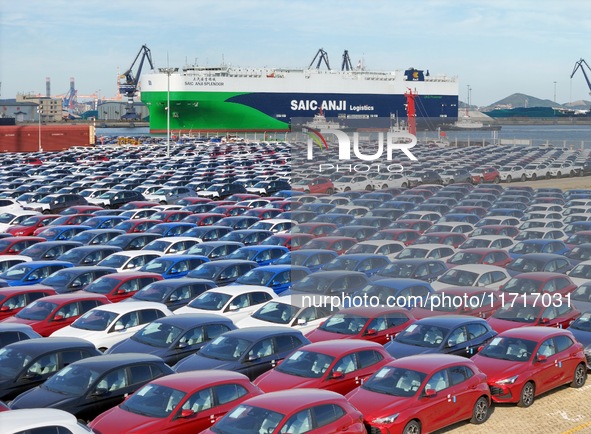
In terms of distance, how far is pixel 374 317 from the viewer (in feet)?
48.4

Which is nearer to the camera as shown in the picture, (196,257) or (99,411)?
(99,411)

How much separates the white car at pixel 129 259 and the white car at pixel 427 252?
6703mm

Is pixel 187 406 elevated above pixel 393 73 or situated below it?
below

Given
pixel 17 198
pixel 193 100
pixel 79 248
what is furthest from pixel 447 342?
pixel 193 100

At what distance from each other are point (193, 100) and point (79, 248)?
Result: 10744 centimetres

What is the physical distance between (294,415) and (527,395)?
15.7 ft

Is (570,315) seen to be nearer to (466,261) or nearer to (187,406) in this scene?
(466,261)

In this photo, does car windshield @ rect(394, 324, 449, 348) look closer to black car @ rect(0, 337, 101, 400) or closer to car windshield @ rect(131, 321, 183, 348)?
car windshield @ rect(131, 321, 183, 348)

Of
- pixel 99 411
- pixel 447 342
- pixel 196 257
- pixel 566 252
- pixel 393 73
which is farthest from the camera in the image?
pixel 393 73

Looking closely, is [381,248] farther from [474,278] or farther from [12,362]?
[12,362]

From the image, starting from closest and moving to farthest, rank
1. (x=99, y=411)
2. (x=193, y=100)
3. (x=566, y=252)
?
1. (x=99, y=411)
2. (x=566, y=252)
3. (x=193, y=100)

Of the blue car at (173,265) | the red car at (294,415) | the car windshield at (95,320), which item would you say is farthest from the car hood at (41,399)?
the blue car at (173,265)

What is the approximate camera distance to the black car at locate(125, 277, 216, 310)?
16.9 m

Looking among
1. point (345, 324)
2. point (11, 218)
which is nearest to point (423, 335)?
point (345, 324)
